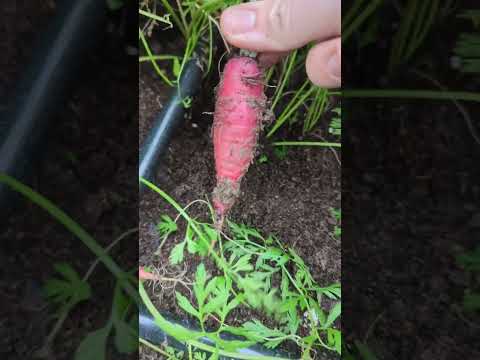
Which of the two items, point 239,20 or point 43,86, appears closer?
point 43,86

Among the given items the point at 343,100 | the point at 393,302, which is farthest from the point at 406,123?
the point at 393,302

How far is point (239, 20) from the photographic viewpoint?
0.46 meters

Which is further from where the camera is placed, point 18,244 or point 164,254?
point 164,254

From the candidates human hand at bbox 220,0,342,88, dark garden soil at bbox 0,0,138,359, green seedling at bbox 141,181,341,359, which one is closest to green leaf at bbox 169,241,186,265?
green seedling at bbox 141,181,341,359

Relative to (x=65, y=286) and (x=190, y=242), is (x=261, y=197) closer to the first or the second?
(x=190, y=242)

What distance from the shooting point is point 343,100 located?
0.46 metres

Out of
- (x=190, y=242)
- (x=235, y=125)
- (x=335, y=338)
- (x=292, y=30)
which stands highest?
(x=292, y=30)

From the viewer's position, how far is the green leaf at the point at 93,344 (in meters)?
0.39

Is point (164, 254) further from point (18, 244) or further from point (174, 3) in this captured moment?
point (174, 3)

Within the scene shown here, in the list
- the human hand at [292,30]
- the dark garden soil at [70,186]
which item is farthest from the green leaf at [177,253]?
the human hand at [292,30]

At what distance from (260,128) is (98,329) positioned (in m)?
0.27

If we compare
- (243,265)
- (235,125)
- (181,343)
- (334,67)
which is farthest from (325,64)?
(181,343)

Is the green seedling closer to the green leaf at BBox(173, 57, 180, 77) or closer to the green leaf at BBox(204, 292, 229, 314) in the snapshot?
the green leaf at BBox(204, 292, 229, 314)

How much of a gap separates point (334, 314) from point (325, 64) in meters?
0.28
